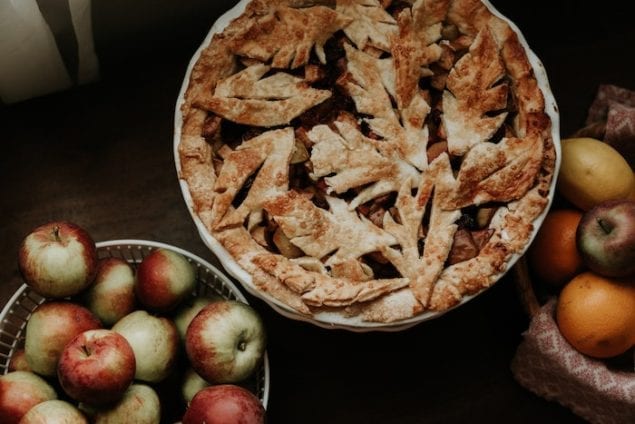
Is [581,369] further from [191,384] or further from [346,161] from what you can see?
[191,384]

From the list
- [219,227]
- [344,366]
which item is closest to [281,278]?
[219,227]

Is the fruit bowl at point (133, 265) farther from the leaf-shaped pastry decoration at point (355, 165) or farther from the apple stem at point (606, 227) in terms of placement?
the apple stem at point (606, 227)

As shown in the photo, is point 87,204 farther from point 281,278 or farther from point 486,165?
point 486,165

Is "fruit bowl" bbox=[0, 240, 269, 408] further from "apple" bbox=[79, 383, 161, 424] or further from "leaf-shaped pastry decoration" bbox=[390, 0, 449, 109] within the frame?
"leaf-shaped pastry decoration" bbox=[390, 0, 449, 109]

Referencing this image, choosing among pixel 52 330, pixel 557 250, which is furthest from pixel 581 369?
pixel 52 330

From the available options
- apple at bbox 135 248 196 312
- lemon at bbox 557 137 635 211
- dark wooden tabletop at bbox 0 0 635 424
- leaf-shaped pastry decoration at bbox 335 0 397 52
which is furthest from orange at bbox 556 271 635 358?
apple at bbox 135 248 196 312

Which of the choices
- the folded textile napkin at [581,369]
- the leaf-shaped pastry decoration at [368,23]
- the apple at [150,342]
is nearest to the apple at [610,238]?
the folded textile napkin at [581,369]
